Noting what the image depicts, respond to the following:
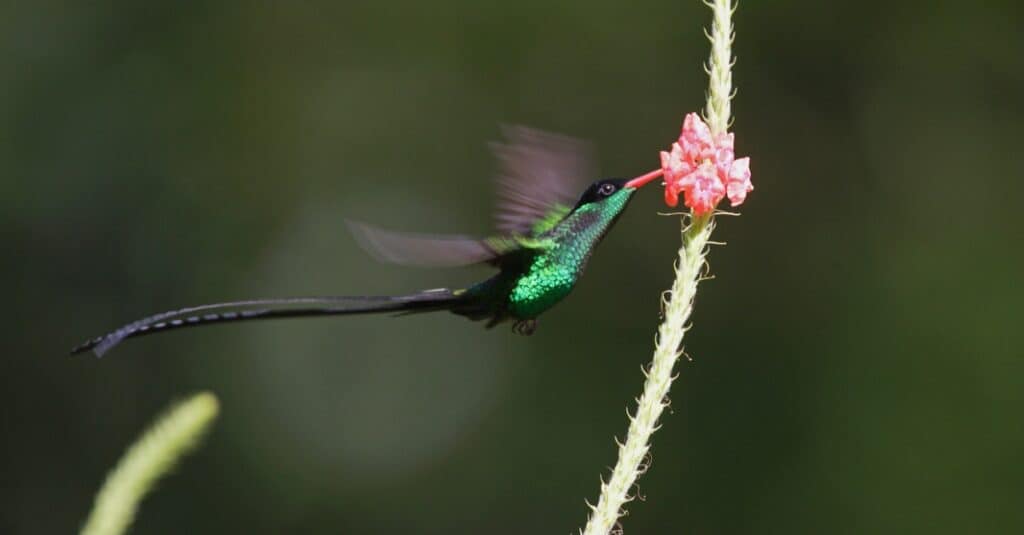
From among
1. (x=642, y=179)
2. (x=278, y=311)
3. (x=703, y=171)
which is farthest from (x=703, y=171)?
(x=278, y=311)

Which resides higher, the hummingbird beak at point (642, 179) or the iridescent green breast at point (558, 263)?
the hummingbird beak at point (642, 179)

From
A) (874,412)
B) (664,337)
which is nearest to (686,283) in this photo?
(664,337)

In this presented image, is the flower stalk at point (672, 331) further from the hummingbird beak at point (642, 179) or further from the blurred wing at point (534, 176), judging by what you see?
the blurred wing at point (534, 176)

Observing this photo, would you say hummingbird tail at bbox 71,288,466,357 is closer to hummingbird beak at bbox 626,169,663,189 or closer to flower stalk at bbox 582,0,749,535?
hummingbird beak at bbox 626,169,663,189

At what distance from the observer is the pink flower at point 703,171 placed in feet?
5.58

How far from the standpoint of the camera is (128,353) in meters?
8.23

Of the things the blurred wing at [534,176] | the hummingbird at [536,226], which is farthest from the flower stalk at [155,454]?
the blurred wing at [534,176]

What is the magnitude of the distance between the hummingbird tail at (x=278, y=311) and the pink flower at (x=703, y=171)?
48cm

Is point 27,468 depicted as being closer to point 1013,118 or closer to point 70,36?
point 70,36

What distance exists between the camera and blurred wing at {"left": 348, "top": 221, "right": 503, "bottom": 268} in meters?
1.77

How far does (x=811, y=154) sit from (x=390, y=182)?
10.8 feet

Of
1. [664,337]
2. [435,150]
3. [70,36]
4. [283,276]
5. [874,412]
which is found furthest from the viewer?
[283,276]

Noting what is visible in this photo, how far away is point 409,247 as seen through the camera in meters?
1.79

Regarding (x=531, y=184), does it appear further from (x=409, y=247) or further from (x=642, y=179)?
(x=409, y=247)
